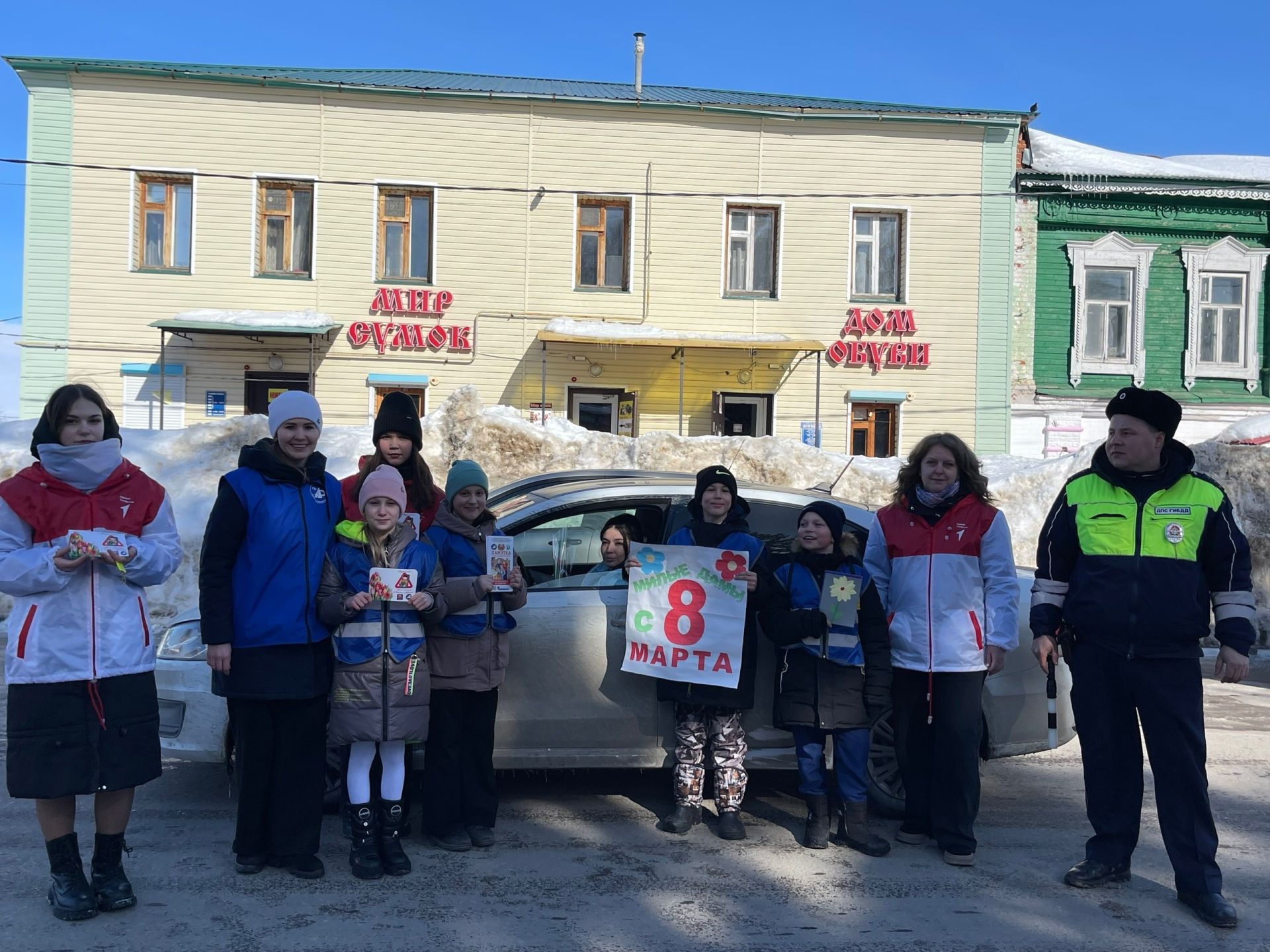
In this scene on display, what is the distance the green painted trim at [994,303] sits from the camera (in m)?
20.6

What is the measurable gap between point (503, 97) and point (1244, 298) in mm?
14959

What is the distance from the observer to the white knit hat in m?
4.38

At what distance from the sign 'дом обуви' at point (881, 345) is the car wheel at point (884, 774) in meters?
15.8

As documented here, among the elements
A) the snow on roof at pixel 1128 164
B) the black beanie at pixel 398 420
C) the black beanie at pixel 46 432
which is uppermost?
the snow on roof at pixel 1128 164

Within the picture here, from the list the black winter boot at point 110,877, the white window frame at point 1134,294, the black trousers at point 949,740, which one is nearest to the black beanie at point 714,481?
the black trousers at point 949,740

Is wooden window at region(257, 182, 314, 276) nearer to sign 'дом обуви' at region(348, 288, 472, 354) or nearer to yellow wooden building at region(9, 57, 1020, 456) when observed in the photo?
yellow wooden building at region(9, 57, 1020, 456)

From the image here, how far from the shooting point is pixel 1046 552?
457 cm

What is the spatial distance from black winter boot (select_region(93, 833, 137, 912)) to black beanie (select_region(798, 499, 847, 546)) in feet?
10.2

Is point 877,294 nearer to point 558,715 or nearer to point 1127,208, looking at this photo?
point 1127,208

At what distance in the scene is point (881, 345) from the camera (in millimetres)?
20594

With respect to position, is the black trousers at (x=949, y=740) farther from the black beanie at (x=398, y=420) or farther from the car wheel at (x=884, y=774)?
the black beanie at (x=398, y=420)

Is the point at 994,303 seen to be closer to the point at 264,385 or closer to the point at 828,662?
the point at 264,385

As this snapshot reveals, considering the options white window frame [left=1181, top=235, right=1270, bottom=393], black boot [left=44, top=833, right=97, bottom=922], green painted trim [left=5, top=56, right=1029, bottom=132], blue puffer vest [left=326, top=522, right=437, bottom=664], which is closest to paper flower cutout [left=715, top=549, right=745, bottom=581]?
blue puffer vest [left=326, top=522, right=437, bottom=664]

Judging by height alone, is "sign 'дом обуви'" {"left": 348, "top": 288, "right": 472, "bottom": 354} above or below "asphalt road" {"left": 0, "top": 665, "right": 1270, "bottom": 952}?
above
